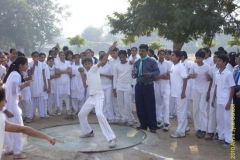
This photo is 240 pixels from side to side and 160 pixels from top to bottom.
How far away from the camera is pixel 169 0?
1482 cm

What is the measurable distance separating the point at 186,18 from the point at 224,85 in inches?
318

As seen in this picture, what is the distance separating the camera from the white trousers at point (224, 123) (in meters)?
6.04

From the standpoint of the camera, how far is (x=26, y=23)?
4197 centimetres

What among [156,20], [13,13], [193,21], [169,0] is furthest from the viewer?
[13,13]

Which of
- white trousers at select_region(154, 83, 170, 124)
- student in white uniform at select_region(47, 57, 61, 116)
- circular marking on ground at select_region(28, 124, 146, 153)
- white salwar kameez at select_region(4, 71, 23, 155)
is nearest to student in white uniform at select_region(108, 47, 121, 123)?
circular marking on ground at select_region(28, 124, 146, 153)

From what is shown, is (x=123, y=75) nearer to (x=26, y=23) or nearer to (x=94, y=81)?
(x=94, y=81)

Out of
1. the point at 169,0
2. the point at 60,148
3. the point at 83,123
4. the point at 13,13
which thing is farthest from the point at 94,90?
the point at 13,13

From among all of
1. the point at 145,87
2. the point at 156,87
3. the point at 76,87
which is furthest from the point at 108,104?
the point at 76,87

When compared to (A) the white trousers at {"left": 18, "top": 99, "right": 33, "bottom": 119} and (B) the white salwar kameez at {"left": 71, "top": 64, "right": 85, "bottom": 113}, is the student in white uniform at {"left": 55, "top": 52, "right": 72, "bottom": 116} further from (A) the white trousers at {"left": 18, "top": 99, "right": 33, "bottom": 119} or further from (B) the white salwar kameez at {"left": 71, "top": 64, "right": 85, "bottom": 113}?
(A) the white trousers at {"left": 18, "top": 99, "right": 33, "bottom": 119}

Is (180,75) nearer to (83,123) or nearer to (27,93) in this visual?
(83,123)

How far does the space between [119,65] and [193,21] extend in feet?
24.3

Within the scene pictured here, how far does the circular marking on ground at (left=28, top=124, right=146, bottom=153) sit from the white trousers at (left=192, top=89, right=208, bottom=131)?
1.25 m

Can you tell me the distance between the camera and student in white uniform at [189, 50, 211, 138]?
668 centimetres

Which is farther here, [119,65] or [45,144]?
[119,65]
